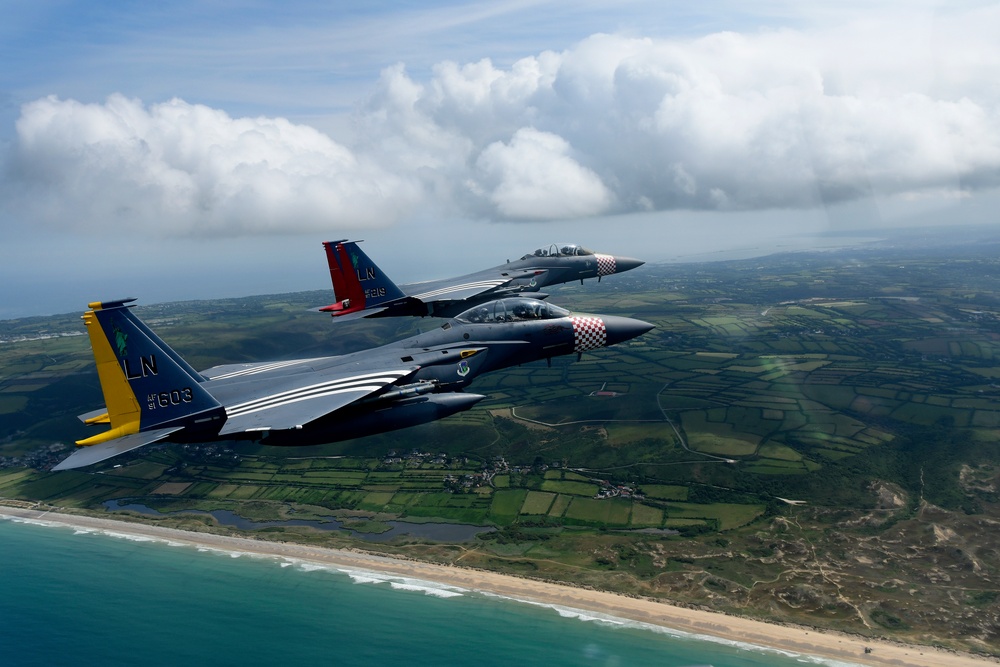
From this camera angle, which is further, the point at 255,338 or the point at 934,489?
the point at 255,338

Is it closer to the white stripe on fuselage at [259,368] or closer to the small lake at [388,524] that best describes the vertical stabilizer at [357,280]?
the white stripe on fuselage at [259,368]

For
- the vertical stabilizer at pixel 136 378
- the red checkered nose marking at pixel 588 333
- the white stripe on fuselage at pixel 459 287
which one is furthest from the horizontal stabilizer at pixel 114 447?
the white stripe on fuselage at pixel 459 287

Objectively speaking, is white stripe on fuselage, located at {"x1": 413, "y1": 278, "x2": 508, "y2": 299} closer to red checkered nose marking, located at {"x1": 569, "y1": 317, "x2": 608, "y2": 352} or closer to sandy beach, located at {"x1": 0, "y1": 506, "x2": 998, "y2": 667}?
red checkered nose marking, located at {"x1": 569, "y1": 317, "x2": 608, "y2": 352}

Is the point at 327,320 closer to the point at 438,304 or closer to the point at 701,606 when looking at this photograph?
the point at 438,304

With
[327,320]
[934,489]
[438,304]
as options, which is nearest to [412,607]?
[438,304]

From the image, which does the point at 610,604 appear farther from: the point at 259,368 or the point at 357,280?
the point at 259,368
